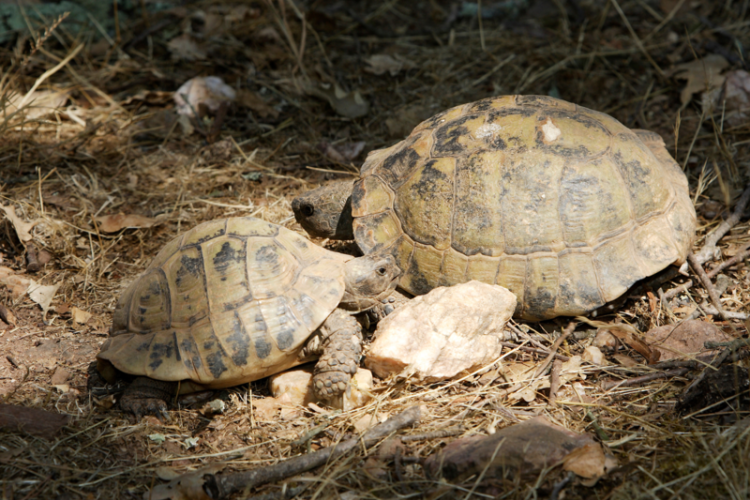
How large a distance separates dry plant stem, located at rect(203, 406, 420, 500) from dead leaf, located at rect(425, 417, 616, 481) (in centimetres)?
31

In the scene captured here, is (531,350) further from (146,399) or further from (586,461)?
(146,399)

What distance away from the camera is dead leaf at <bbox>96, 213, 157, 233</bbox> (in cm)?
480

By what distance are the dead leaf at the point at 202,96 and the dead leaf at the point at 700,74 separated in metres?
4.68

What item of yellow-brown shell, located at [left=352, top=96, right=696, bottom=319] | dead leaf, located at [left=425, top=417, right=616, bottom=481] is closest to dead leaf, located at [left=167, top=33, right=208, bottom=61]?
yellow-brown shell, located at [left=352, top=96, right=696, bottom=319]

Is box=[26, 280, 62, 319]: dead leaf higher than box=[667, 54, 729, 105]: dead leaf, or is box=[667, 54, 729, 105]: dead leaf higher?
box=[667, 54, 729, 105]: dead leaf

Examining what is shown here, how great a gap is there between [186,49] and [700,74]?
571 centimetres

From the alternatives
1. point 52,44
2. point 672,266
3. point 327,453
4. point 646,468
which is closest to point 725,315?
point 672,266

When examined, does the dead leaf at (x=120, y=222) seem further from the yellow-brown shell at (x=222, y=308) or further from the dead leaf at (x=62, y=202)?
the yellow-brown shell at (x=222, y=308)

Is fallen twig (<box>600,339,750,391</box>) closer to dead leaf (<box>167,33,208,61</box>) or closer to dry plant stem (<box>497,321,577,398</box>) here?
dry plant stem (<box>497,321,577,398</box>)

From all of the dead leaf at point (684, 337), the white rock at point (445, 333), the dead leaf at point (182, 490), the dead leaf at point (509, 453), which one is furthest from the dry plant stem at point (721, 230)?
the dead leaf at point (182, 490)

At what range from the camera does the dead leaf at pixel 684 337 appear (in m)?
3.39

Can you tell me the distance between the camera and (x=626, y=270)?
3.69 m

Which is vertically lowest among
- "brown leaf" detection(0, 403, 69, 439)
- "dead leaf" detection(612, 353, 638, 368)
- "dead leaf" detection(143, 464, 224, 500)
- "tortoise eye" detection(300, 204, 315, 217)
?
"brown leaf" detection(0, 403, 69, 439)

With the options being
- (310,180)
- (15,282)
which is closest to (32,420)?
(15,282)
